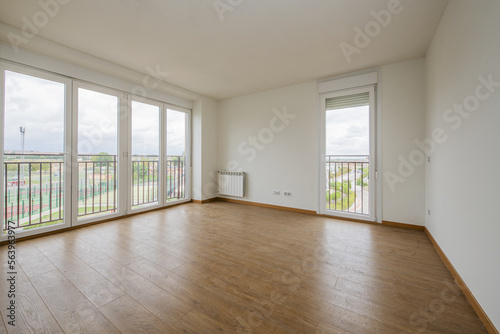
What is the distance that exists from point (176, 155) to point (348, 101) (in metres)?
3.92

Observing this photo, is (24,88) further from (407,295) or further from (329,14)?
(407,295)

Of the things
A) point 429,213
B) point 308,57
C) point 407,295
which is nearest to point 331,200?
point 429,213

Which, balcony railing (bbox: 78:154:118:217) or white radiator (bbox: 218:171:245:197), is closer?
balcony railing (bbox: 78:154:118:217)

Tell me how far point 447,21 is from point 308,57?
1.53 meters

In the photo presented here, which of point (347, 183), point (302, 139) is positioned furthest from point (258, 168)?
point (347, 183)

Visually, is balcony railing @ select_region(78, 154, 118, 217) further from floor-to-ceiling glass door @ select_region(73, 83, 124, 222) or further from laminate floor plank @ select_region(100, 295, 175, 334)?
laminate floor plank @ select_region(100, 295, 175, 334)

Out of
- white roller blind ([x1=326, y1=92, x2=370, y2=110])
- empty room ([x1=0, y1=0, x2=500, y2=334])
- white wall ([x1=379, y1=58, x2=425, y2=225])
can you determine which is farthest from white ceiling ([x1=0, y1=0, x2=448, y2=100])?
white roller blind ([x1=326, y1=92, x2=370, y2=110])

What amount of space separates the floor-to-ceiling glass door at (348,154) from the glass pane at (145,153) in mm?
3540

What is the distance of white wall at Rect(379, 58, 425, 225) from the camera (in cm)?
301

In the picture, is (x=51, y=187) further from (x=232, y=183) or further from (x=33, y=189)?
(x=232, y=183)

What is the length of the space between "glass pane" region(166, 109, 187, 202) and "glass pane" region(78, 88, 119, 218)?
3.67ft

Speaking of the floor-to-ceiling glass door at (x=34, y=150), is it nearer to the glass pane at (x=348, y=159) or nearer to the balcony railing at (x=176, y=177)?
the balcony railing at (x=176, y=177)

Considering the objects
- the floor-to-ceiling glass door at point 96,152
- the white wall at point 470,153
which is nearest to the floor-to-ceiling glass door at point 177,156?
the floor-to-ceiling glass door at point 96,152

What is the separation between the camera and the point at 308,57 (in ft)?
9.89
